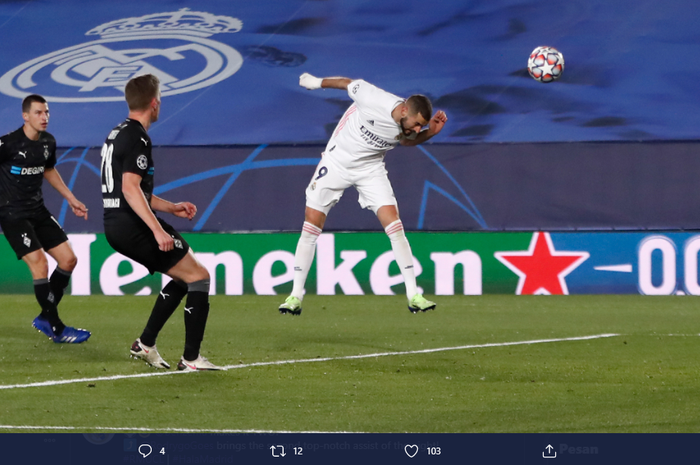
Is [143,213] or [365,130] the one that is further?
[365,130]

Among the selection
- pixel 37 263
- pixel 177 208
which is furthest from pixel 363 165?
pixel 37 263

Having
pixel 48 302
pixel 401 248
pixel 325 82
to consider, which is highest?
pixel 325 82

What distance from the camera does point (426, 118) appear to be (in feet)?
25.9

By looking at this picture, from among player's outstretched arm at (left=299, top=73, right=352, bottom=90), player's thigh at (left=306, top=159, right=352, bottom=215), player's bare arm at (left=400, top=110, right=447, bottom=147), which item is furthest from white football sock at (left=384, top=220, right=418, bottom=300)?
player's outstretched arm at (left=299, top=73, right=352, bottom=90)

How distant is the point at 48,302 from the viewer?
8422 millimetres

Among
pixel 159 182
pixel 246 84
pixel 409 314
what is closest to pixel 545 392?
pixel 409 314

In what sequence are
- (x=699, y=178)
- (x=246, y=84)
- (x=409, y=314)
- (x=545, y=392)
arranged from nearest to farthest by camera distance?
1. (x=545, y=392)
2. (x=409, y=314)
3. (x=699, y=178)
4. (x=246, y=84)

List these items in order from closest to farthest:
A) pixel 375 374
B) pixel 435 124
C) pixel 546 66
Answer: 1. pixel 375 374
2. pixel 435 124
3. pixel 546 66

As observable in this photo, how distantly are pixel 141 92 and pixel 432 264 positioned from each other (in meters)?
7.46

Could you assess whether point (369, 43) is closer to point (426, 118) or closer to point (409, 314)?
point (409, 314)

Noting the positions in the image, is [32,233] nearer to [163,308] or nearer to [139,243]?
[163,308]

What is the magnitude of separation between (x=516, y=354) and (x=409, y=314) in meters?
3.18

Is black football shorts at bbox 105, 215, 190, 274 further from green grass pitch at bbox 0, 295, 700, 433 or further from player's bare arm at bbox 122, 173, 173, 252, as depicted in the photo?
green grass pitch at bbox 0, 295, 700, 433

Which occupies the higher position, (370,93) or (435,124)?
(370,93)
